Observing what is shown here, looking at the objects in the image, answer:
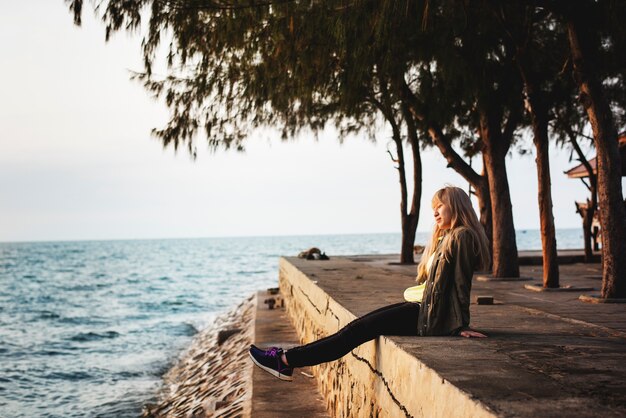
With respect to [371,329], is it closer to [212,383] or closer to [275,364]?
[275,364]

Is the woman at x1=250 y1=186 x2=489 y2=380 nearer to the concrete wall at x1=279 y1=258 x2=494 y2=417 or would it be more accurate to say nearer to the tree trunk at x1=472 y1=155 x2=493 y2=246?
the concrete wall at x1=279 y1=258 x2=494 y2=417

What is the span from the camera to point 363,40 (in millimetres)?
7453

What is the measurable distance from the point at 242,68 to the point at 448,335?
694 centimetres

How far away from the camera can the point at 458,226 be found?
4.62 m

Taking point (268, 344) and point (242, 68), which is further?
point (242, 68)

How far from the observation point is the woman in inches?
174

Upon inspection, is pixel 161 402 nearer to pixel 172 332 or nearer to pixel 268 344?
pixel 268 344

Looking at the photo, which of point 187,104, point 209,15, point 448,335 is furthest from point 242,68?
point 448,335

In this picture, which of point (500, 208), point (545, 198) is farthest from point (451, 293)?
point (500, 208)

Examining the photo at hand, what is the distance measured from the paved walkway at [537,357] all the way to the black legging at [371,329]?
24cm

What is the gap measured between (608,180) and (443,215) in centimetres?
379

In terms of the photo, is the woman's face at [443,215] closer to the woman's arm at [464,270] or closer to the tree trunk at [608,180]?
the woman's arm at [464,270]

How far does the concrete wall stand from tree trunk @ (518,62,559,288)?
11.9ft

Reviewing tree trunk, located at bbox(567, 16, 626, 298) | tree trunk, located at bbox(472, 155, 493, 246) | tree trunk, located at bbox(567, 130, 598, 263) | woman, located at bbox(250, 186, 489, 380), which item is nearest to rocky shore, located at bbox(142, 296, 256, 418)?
woman, located at bbox(250, 186, 489, 380)
